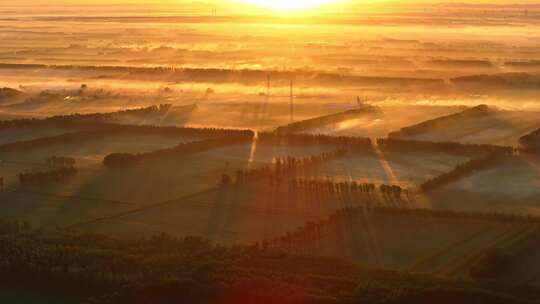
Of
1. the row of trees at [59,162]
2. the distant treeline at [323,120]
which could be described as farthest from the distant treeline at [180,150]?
the distant treeline at [323,120]

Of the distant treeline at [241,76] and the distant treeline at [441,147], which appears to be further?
the distant treeline at [241,76]

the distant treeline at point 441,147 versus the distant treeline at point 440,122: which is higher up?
the distant treeline at point 440,122

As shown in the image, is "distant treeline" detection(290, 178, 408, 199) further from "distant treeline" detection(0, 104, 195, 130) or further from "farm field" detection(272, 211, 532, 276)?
"distant treeline" detection(0, 104, 195, 130)

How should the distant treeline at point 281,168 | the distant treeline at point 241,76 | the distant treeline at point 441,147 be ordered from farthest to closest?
the distant treeline at point 241,76, the distant treeline at point 441,147, the distant treeline at point 281,168

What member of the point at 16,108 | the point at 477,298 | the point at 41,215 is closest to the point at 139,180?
the point at 41,215

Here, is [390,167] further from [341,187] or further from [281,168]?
[281,168]

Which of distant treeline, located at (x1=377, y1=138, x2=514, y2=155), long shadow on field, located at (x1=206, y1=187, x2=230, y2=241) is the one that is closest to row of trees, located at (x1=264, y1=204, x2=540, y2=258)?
long shadow on field, located at (x1=206, y1=187, x2=230, y2=241)

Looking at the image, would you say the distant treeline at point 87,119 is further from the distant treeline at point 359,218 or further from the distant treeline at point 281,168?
the distant treeline at point 359,218
